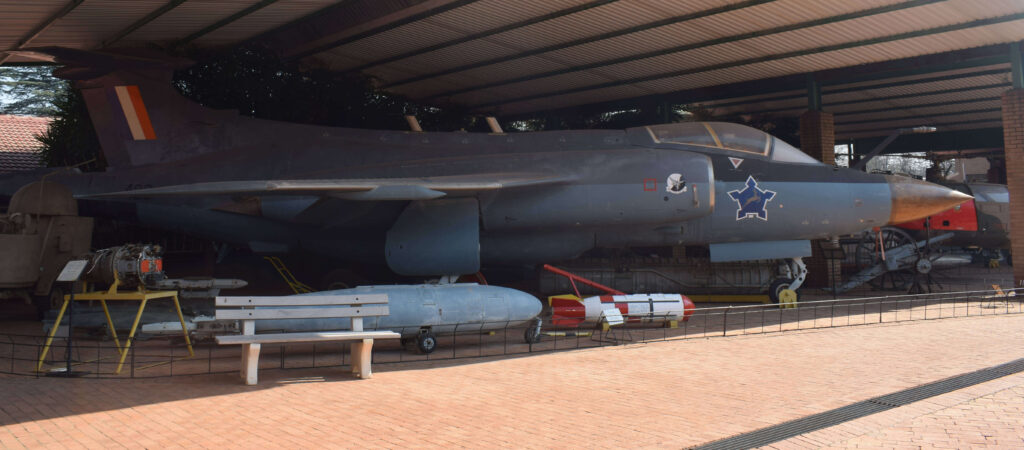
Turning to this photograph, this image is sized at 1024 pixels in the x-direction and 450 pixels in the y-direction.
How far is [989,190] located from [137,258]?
24.3 meters

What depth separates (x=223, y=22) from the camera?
16.3 meters

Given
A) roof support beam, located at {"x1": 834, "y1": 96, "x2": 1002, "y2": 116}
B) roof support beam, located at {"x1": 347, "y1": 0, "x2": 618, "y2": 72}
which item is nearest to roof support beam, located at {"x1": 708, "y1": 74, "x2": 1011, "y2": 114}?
roof support beam, located at {"x1": 834, "y1": 96, "x2": 1002, "y2": 116}

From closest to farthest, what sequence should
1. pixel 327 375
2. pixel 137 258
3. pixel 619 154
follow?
pixel 327 375
pixel 137 258
pixel 619 154

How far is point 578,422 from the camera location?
556 centimetres

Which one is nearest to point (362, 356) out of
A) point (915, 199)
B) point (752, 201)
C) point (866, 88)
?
point (752, 201)

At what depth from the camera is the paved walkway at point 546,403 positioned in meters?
5.10

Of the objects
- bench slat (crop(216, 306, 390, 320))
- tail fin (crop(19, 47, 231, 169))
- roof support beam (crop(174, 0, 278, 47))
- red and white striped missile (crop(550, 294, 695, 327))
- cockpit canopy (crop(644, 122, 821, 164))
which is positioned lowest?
red and white striped missile (crop(550, 294, 695, 327))

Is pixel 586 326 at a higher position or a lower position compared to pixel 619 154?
lower

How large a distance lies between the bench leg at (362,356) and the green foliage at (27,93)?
165 feet

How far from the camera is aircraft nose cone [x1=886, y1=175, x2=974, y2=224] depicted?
13.6 meters

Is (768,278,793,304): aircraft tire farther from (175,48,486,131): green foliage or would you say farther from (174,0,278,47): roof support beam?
(175,48,486,131): green foliage

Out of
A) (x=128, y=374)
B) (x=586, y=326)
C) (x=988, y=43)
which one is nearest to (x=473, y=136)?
(x=586, y=326)

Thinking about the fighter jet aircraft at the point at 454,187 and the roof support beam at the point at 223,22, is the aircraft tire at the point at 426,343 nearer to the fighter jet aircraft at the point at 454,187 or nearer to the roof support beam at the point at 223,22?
the fighter jet aircraft at the point at 454,187

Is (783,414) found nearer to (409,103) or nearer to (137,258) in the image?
(137,258)
